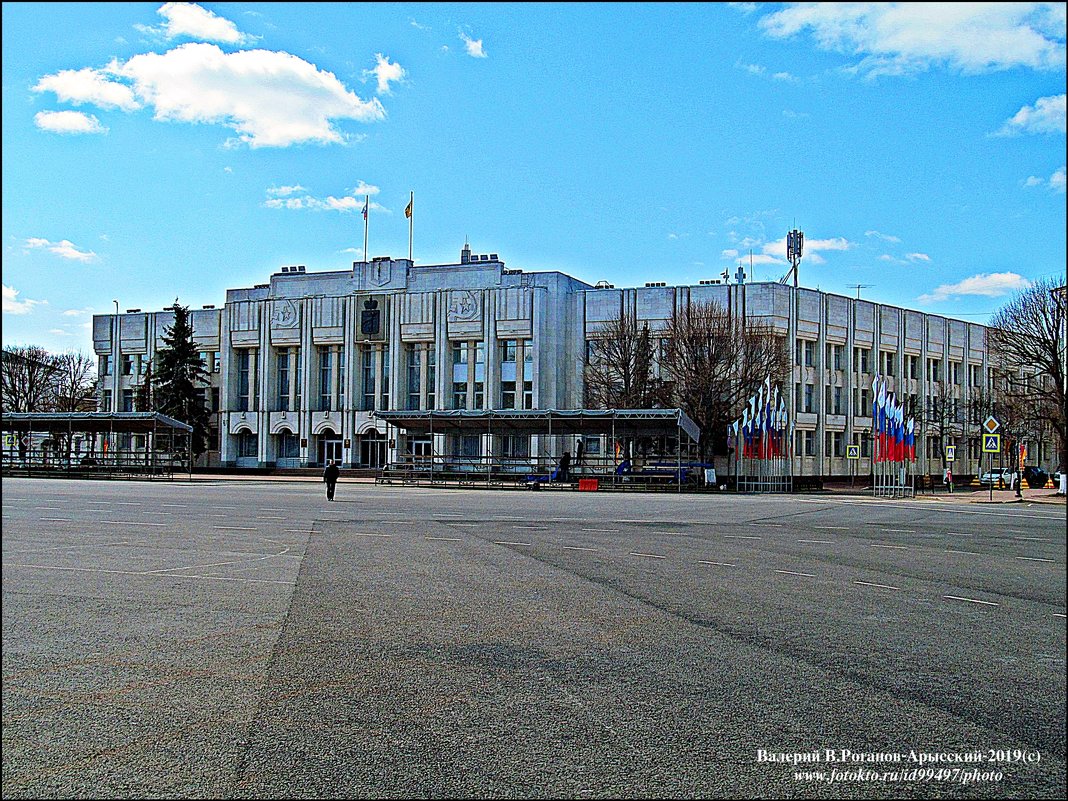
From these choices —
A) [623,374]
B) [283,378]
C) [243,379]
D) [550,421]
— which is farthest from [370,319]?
[550,421]

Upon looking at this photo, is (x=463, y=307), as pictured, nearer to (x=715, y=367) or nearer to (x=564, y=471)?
(x=715, y=367)

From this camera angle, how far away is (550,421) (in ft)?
165

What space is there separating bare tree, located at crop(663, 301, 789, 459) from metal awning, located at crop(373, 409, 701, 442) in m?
2.69

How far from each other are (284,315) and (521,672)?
75.2 meters

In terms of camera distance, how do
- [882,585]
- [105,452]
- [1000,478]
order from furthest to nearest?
[1000,478] → [105,452] → [882,585]

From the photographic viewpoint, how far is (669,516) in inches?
1063

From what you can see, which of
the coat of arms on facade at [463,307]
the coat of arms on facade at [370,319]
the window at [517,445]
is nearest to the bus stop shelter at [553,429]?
the window at [517,445]

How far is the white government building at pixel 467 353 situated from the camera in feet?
234

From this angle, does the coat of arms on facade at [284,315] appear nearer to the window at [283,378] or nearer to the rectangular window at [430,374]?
the window at [283,378]

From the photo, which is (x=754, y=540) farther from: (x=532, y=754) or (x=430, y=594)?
(x=532, y=754)

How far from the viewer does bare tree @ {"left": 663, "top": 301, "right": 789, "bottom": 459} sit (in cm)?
5603

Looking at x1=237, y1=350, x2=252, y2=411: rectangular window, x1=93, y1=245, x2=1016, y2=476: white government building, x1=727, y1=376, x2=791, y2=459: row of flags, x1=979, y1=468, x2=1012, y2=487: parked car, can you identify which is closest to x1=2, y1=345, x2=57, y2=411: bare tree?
x1=727, y1=376, x2=791, y2=459: row of flags

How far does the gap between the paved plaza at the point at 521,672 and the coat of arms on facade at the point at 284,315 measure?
213 feet

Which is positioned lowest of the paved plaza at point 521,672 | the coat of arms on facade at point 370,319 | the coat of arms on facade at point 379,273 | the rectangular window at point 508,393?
the paved plaza at point 521,672
